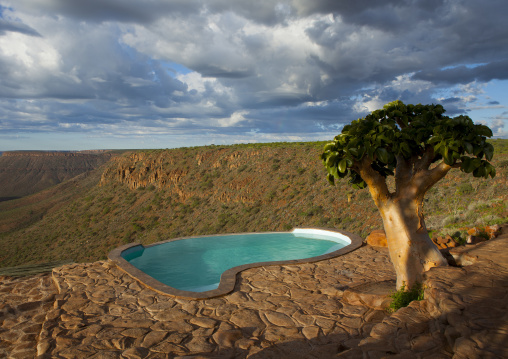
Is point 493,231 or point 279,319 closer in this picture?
point 279,319

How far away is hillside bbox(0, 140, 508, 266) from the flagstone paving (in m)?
9.02

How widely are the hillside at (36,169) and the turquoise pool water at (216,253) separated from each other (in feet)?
230

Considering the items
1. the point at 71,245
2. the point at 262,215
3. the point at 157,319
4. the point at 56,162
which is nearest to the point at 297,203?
the point at 262,215

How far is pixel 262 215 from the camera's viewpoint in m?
24.3

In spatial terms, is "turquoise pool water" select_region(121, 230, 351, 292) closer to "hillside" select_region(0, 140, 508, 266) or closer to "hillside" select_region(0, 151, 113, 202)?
"hillside" select_region(0, 140, 508, 266)

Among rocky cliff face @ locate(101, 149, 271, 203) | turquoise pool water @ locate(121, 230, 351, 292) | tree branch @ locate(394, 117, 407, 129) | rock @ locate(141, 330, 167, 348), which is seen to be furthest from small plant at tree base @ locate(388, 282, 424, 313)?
rocky cliff face @ locate(101, 149, 271, 203)

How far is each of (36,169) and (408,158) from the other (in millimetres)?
98068

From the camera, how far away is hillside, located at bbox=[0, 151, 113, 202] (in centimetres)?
7262

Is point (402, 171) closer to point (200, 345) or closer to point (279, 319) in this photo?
point (279, 319)

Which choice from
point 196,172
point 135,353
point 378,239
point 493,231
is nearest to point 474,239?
point 493,231

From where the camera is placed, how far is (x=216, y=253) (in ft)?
33.4

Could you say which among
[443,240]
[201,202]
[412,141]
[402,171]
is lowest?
[201,202]

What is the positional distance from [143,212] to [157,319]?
96.9 ft

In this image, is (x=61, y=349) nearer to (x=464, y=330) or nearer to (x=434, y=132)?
(x=464, y=330)
